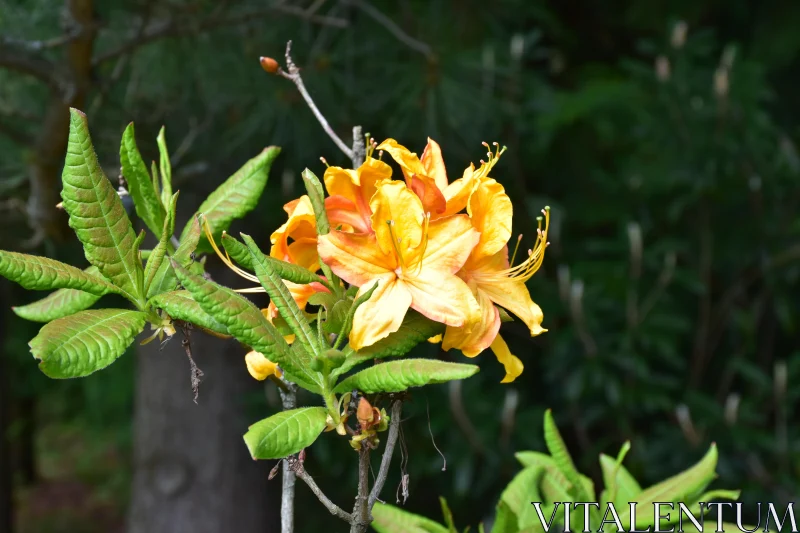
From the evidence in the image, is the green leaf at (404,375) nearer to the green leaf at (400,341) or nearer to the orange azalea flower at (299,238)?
the green leaf at (400,341)

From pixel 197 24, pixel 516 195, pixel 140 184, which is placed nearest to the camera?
pixel 140 184

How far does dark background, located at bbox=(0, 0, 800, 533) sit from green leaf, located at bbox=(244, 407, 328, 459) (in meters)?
1.51

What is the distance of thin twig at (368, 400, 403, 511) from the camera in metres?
0.65

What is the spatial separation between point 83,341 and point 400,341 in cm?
24

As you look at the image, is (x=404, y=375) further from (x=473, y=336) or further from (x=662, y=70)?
(x=662, y=70)

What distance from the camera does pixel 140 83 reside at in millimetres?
2539

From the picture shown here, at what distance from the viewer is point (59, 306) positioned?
785 millimetres

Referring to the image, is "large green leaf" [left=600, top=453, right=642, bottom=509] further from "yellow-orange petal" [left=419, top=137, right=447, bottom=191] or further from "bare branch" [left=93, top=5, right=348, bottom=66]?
"bare branch" [left=93, top=5, right=348, bottom=66]

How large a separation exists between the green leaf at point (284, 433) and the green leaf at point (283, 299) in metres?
0.05

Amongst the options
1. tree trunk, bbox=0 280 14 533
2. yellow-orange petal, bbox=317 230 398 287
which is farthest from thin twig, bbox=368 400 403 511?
tree trunk, bbox=0 280 14 533

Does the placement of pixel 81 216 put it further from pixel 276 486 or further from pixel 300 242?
pixel 276 486

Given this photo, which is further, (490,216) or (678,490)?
(678,490)

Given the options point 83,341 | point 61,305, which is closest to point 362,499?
point 83,341

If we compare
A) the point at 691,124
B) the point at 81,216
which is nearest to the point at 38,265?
the point at 81,216
